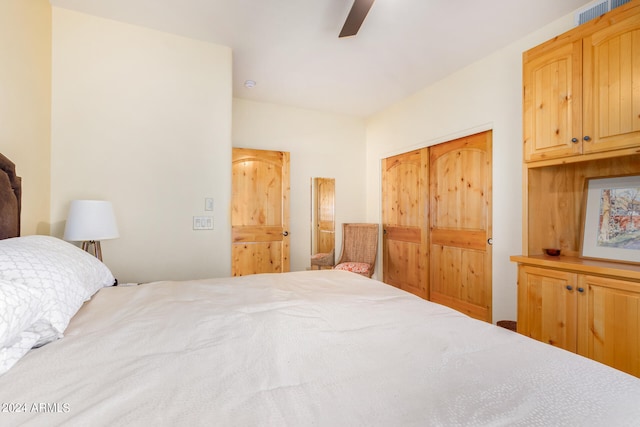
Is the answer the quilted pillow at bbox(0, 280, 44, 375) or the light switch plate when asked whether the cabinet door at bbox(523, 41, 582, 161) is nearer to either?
the light switch plate

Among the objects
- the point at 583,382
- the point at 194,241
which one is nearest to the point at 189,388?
the point at 583,382

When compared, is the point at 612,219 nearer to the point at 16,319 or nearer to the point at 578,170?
the point at 578,170

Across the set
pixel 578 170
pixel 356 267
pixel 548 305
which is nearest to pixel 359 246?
pixel 356 267

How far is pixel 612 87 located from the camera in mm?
1644

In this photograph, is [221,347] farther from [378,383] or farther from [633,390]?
[633,390]

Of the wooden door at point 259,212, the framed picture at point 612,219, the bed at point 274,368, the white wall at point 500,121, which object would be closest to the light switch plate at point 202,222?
the wooden door at point 259,212

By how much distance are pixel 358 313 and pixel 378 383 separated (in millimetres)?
461

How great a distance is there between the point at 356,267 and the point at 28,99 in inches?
132

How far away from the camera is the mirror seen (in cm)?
407

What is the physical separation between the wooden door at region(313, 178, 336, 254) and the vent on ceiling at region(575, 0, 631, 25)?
2913 mm

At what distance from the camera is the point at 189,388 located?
63 centimetres

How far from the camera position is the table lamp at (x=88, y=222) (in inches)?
70.2

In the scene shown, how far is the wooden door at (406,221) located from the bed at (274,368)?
250cm

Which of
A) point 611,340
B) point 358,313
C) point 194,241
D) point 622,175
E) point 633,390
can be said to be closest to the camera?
point 633,390
